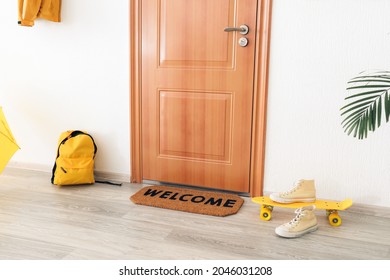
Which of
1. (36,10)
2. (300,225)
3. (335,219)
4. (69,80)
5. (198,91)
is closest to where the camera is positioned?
(300,225)

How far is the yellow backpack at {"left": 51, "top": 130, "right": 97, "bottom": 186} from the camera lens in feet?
8.75

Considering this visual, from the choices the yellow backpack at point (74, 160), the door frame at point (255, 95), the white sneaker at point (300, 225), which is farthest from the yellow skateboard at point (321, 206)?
A: the yellow backpack at point (74, 160)

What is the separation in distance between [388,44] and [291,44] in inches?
20.1

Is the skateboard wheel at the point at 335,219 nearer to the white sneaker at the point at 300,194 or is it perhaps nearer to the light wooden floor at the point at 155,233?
the light wooden floor at the point at 155,233

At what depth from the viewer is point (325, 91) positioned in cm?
229

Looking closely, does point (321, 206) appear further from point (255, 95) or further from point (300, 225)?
point (255, 95)

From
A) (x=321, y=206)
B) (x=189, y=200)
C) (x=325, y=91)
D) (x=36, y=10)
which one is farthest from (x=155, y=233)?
(x=36, y=10)

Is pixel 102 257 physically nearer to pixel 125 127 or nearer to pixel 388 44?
pixel 125 127

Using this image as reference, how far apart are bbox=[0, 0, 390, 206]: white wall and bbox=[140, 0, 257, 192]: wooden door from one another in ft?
0.50

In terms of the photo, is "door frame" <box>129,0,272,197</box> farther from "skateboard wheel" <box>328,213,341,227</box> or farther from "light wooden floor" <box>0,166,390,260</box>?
"skateboard wheel" <box>328,213,341,227</box>

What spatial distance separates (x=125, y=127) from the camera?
2791 mm

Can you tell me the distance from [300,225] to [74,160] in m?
1.55

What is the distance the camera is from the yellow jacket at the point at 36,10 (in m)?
2.63

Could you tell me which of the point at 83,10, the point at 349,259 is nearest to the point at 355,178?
the point at 349,259
